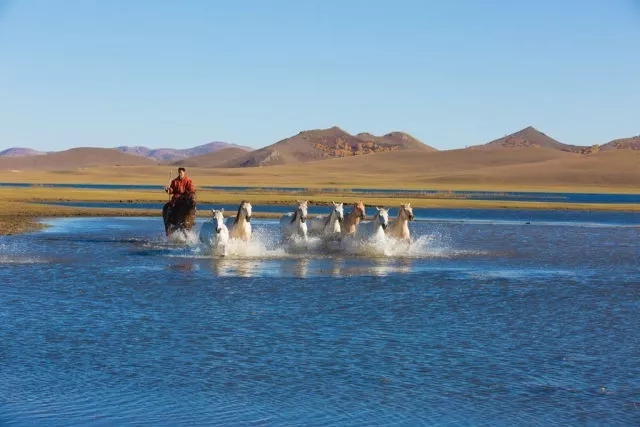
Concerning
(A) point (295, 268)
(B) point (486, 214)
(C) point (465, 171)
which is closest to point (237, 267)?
(A) point (295, 268)

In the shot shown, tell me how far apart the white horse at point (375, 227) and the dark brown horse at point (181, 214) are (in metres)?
4.59

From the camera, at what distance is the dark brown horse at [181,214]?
25.7 m

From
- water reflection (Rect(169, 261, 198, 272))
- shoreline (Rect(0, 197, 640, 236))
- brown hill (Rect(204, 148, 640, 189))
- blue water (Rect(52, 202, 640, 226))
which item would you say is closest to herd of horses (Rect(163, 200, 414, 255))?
water reflection (Rect(169, 261, 198, 272))

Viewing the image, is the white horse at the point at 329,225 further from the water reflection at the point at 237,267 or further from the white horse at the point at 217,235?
the water reflection at the point at 237,267

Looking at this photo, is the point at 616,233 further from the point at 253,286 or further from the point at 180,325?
the point at 180,325

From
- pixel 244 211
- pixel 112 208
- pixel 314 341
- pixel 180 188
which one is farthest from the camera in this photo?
pixel 112 208

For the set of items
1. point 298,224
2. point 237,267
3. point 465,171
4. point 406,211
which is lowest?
point 237,267

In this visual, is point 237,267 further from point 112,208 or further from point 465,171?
point 465,171

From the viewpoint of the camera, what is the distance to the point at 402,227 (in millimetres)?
23703

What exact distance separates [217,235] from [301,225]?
8.05 ft

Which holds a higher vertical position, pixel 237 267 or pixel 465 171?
pixel 465 171

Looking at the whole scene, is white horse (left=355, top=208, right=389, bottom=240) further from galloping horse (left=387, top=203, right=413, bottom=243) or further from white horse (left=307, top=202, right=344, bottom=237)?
white horse (left=307, top=202, right=344, bottom=237)

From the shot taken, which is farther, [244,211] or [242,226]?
[242,226]

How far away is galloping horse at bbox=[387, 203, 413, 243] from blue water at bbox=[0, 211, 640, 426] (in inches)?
67.1
